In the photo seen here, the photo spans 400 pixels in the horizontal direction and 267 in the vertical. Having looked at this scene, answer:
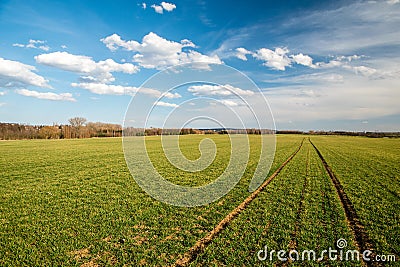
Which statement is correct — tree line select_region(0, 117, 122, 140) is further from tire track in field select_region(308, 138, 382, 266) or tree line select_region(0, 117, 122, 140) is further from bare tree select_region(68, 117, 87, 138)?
tire track in field select_region(308, 138, 382, 266)

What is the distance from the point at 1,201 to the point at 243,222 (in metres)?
11.8

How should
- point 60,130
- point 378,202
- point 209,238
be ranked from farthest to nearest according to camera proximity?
point 60,130 → point 378,202 → point 209,238

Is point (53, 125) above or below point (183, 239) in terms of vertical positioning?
above

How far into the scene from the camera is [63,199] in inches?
475

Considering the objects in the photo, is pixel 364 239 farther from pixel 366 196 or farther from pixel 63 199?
pixel 63 199

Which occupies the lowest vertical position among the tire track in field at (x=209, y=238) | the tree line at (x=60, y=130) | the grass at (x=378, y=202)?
the tire track in field at (x=209, y=238)

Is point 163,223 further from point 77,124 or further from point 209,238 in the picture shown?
point 77,124

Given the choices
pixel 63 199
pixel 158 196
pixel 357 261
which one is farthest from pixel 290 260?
pixel 63 199

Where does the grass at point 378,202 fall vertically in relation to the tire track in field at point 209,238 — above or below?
above

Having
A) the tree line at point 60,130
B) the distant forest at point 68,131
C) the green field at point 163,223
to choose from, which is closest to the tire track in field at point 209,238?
the green field at point 163,223

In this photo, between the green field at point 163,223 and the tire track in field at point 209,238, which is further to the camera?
the green field at point 163,223

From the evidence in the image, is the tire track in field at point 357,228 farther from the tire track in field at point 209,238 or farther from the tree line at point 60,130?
the tree line at point 60,130

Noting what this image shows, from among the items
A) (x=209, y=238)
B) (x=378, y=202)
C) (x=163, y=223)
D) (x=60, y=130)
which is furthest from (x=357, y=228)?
(x=60, y=130)

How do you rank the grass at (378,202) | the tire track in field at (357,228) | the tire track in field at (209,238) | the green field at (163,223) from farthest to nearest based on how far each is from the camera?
the grass at (378,202) → the tire track in field at (357,228) → the green field at (163,223) → the tire track in field at (209,238)
